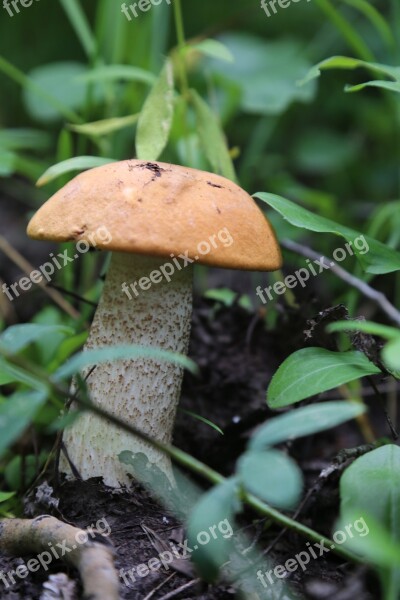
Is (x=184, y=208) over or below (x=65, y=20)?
below

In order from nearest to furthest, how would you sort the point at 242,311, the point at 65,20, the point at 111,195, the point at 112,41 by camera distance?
1. the point at 111,195
2. the point at 242,311
3. the point at 112,41
4. the point at 65,20

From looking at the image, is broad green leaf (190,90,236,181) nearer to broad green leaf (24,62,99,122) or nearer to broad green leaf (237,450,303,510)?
broad green leaf (237,450,303,510)

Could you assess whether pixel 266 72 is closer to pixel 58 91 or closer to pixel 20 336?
pixel 58 91

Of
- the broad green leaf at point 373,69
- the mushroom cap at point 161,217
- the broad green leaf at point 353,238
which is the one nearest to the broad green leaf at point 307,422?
the mushroom cap at point 161,217

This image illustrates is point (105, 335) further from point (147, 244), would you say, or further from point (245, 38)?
point (245, 38)

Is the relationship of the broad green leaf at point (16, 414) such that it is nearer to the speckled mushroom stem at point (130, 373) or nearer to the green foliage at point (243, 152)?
the green foliage at point (243, 152)

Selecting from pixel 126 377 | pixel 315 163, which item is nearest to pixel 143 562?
pixel 126 377

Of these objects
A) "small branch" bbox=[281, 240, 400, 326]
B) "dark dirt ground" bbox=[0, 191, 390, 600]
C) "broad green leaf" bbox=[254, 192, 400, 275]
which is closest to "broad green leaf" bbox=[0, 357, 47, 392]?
"dark dirt ground" bbox=[0, 191, 390, 600]
